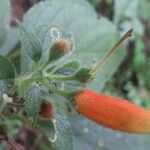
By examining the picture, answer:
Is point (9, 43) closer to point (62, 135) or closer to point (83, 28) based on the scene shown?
point (83, 28)

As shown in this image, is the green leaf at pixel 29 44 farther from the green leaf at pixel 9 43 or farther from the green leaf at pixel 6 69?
the green leaf at pixel 9 43

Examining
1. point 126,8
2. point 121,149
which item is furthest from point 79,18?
point 126,8

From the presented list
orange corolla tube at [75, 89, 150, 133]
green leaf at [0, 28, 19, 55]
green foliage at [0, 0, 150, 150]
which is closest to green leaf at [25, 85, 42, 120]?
green foliage at [0, 0, 150, 150]

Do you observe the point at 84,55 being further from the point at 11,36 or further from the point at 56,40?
the point at 56,40

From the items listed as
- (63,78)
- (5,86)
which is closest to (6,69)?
(5,86)

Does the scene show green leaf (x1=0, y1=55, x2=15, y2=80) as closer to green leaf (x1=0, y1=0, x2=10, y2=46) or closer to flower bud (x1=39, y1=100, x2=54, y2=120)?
flower bud (x1=39, y1=100, x2=54, y2=120)

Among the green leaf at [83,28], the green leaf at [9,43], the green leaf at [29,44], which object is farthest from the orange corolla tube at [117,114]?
the green leaf at [9,43]
